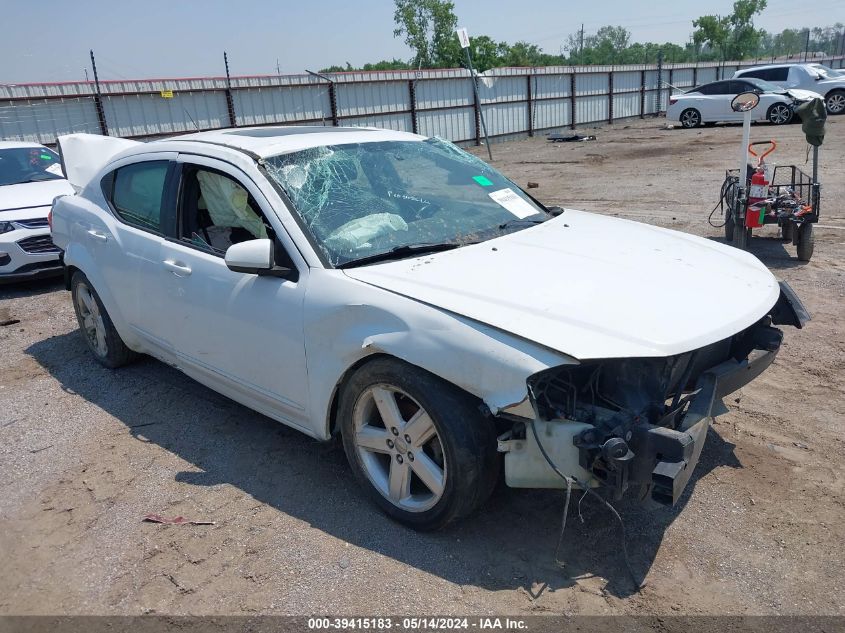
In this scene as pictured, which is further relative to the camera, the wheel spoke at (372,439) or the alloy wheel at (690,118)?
the alloy wheel at (690,118)

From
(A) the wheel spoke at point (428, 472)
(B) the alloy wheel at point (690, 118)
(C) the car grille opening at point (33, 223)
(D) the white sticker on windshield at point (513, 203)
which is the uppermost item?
(D) the white sticker on windshield at point (513, 203)

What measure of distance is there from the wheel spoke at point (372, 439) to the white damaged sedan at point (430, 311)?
0.03 feet

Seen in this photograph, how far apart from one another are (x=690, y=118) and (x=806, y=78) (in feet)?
13.4

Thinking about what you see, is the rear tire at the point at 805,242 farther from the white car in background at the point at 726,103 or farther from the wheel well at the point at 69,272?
the white car in background at the point at 726,103

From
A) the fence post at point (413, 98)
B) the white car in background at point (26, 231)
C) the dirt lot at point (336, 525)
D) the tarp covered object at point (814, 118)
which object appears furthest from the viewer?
the fence post at point (413, 98)

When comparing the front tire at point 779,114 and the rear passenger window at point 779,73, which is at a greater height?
the rear passenger window at point 779,73

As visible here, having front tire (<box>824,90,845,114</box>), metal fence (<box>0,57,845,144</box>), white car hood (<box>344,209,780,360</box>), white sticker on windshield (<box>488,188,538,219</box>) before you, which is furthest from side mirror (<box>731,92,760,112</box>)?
front tire (<box>824,90,845,114</box>)

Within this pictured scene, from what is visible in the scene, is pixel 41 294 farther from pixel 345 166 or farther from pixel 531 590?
pixel 531 590

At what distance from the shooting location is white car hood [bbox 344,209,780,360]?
2.61 meters

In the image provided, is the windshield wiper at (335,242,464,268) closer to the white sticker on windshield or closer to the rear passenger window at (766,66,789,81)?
the white sticker on windshield

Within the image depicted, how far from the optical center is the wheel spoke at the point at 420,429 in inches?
115

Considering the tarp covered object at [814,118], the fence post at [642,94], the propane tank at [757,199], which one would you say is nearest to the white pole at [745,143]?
the propane tank at [757,199]

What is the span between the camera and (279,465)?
379 centimetres

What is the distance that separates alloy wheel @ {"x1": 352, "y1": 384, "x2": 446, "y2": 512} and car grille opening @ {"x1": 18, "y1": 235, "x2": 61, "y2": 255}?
6.01m
